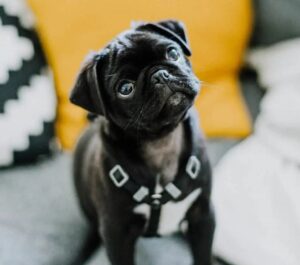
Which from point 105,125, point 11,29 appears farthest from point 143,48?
point 11,29

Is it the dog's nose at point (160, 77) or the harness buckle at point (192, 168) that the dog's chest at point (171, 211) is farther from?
the dog's nose at point (160, 77)

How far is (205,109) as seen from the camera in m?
1.54

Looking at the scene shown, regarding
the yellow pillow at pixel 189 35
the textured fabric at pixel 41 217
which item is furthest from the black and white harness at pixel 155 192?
the yellow pillow at pixel 189 35

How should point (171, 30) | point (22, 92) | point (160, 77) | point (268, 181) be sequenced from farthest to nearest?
point (22, 92), point (268, 181), point (171, 30), point (160, 77)

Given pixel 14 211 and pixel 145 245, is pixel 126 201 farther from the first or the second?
pixel 14 211

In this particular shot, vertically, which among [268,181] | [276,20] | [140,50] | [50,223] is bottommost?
[268,181]

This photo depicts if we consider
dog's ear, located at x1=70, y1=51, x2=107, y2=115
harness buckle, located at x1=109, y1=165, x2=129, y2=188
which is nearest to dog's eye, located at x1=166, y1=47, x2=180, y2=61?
dog's ear, located at x1=70, y1=51, x2=107, y2=115

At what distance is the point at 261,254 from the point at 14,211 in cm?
58

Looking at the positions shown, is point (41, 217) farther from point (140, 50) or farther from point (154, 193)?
point (140, 50)

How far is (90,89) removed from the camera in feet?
3.46

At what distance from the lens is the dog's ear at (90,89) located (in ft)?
3.44

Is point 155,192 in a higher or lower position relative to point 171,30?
lower

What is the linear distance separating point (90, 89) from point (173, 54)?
0.16 meters

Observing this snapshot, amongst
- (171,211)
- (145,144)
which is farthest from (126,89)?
(171,211)
